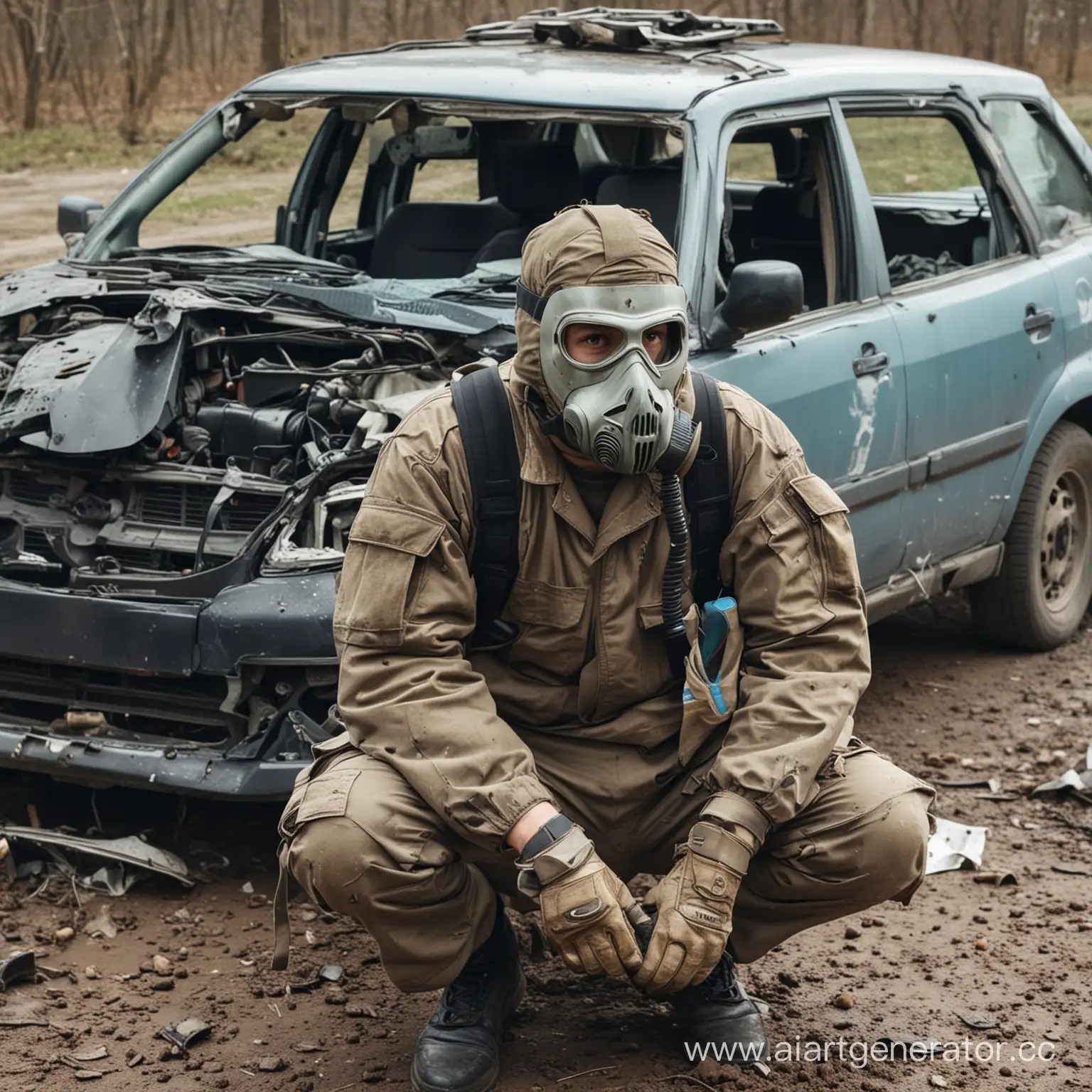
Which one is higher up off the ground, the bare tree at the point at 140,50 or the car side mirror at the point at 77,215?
the bare tree at the point at 140,50

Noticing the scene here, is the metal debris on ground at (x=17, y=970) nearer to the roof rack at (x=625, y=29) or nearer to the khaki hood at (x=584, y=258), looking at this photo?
the khaki hood at (x=584, y=258)

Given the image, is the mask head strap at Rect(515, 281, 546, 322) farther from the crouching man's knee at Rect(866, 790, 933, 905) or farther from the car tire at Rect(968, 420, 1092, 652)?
the car tire at Rect(968, 420, 1092, 652)

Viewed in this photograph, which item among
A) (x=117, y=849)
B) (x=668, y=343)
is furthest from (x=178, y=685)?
(x=668, y=343)

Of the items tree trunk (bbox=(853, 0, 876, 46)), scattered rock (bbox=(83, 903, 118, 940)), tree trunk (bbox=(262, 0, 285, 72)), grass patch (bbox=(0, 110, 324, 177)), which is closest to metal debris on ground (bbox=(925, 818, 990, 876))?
scattered rock (bbox=(83, 903, 118, 940))

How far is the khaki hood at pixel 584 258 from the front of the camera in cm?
286

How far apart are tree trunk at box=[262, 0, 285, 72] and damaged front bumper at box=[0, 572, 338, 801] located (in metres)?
14.5

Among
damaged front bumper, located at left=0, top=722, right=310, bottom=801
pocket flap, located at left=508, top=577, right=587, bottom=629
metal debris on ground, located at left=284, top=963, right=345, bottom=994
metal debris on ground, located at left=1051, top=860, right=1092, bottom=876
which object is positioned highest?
pocket flap, located at left=508, top=577, right=587, bottom=629

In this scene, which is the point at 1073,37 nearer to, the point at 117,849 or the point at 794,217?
the point at 794,217

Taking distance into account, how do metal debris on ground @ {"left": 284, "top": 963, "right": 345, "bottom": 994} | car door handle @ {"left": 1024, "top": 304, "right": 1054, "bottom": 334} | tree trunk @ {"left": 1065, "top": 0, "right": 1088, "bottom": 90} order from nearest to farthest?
metal debris on ground @ {"left": 284, "top": 963, "right": 345, "bottom": 994} → car door handle @ {"left": 1024, "top": 304, "right": 1054, "bottom": 334} → tree trunk @ {"left": 1065, "top": 0, "right": 1088, "bottom": 90}

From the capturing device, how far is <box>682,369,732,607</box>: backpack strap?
2996mm

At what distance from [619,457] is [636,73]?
2.10 metres

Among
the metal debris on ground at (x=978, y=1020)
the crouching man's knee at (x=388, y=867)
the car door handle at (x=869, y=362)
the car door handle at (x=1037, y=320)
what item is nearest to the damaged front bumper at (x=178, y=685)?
the crouching man's knee at (x=388, y=867)

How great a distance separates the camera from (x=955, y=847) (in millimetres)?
4234

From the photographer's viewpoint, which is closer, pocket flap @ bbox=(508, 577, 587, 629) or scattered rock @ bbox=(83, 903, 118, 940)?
pocket flap @ bbox=(508, 577, 587, 629)
